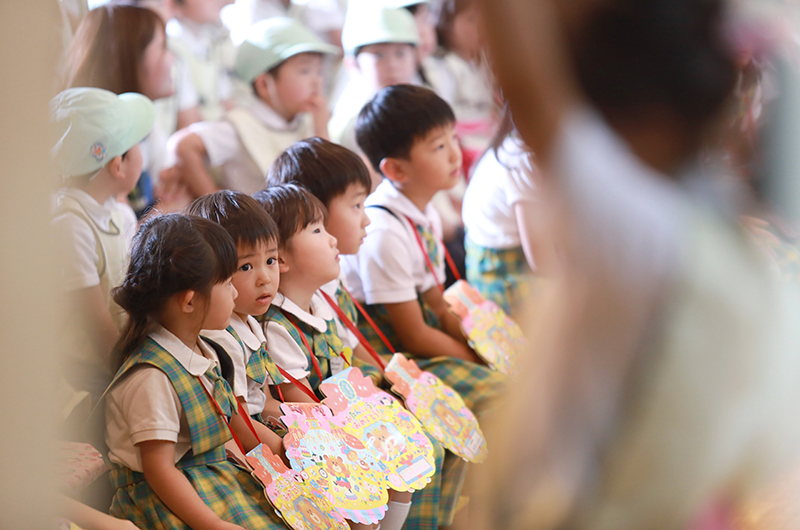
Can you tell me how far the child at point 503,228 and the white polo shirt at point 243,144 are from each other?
552 mm

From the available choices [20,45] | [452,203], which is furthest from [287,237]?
[452,203]

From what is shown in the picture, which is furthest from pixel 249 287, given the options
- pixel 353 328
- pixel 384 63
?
pixel 384 63

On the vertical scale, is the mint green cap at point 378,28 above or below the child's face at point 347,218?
above

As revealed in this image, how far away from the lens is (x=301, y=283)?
1.11 m

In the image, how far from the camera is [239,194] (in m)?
0.99

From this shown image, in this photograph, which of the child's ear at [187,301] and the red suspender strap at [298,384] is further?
the red suspender strap at [298,384]

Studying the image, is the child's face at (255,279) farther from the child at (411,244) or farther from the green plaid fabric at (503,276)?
the green plaid fabric at (503,276)

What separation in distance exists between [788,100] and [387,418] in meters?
1.12

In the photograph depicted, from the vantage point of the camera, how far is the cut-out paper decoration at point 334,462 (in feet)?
3.12

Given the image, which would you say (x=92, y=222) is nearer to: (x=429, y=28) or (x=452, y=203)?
(x=452, y=203)

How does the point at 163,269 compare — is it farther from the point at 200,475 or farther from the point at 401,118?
the point at 401,118

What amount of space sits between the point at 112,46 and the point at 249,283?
2.06 feet

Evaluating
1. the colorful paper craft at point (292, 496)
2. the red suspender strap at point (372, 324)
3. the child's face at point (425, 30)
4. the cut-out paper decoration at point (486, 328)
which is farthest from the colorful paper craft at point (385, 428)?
the child's face at point (425, 30)

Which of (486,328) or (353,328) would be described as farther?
(486,328)
